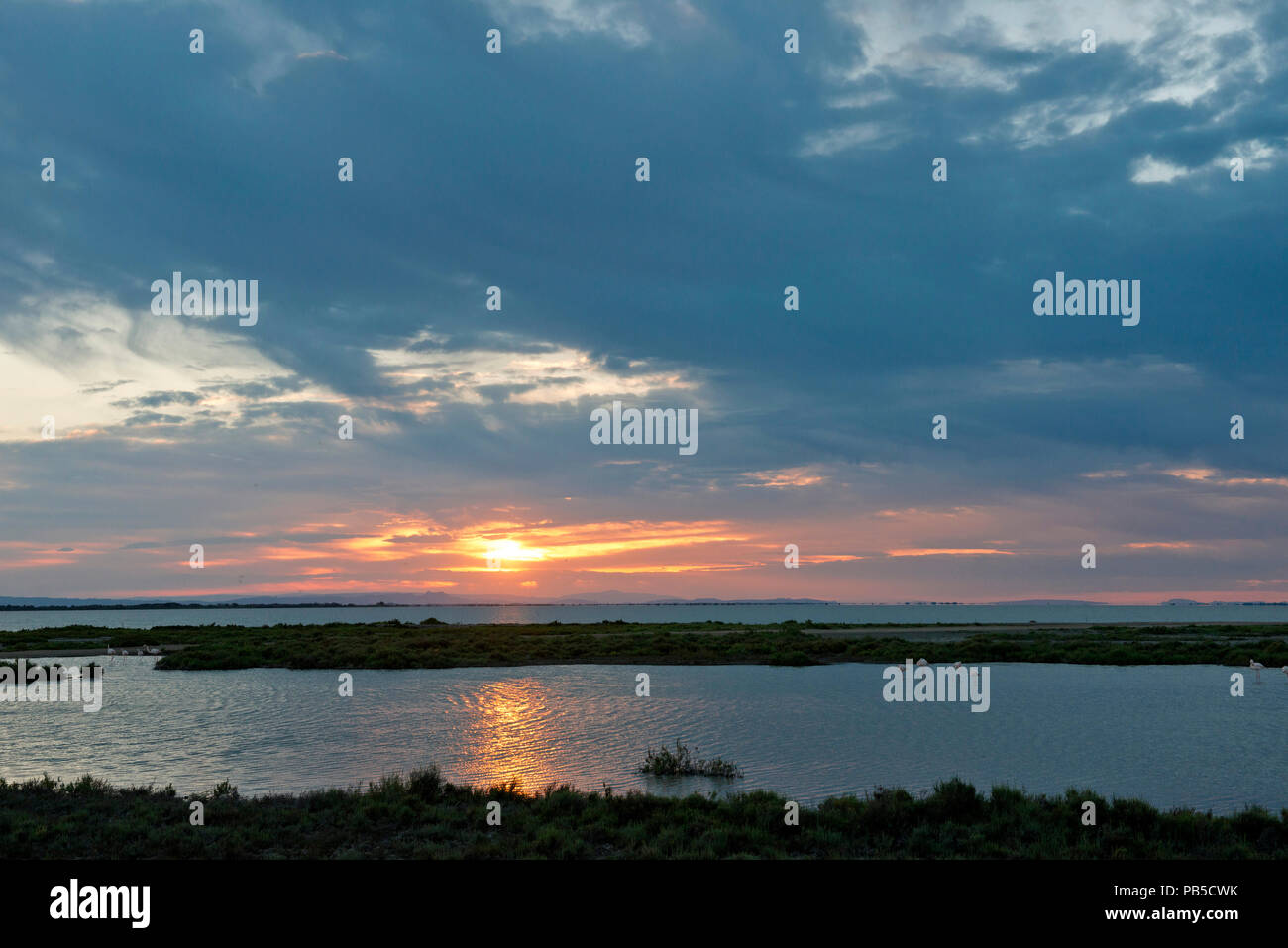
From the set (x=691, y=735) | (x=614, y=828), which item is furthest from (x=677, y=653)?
(x=614, y=828)

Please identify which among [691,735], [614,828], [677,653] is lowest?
[677,653]

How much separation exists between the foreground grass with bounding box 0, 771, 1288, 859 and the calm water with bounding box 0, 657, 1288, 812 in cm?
268

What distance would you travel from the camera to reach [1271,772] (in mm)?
18219

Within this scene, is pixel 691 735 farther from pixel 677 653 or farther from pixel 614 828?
pixel 677 653

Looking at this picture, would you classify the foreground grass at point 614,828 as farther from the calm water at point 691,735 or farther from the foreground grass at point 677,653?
the foreground grass at point 677,653

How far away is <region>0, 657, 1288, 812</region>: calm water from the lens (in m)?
18.1

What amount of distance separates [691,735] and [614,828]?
11.5m

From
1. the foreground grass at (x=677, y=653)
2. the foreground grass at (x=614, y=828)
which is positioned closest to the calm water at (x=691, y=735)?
the foreground grass at (x=614, y=828)

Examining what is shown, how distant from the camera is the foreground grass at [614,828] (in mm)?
11898

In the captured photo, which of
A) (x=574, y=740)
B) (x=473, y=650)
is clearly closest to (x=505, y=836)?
(x=574, y=740)

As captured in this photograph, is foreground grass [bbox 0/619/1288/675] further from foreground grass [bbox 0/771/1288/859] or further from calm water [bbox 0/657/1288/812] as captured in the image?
foreground grass [bbox 0/771/1288/859]

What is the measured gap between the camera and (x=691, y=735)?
24.5 meters

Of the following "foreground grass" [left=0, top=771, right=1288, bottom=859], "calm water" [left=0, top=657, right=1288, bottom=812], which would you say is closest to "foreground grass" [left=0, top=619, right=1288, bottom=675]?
"calm water" [left=0, top=657, right=1288, bottom=812]
